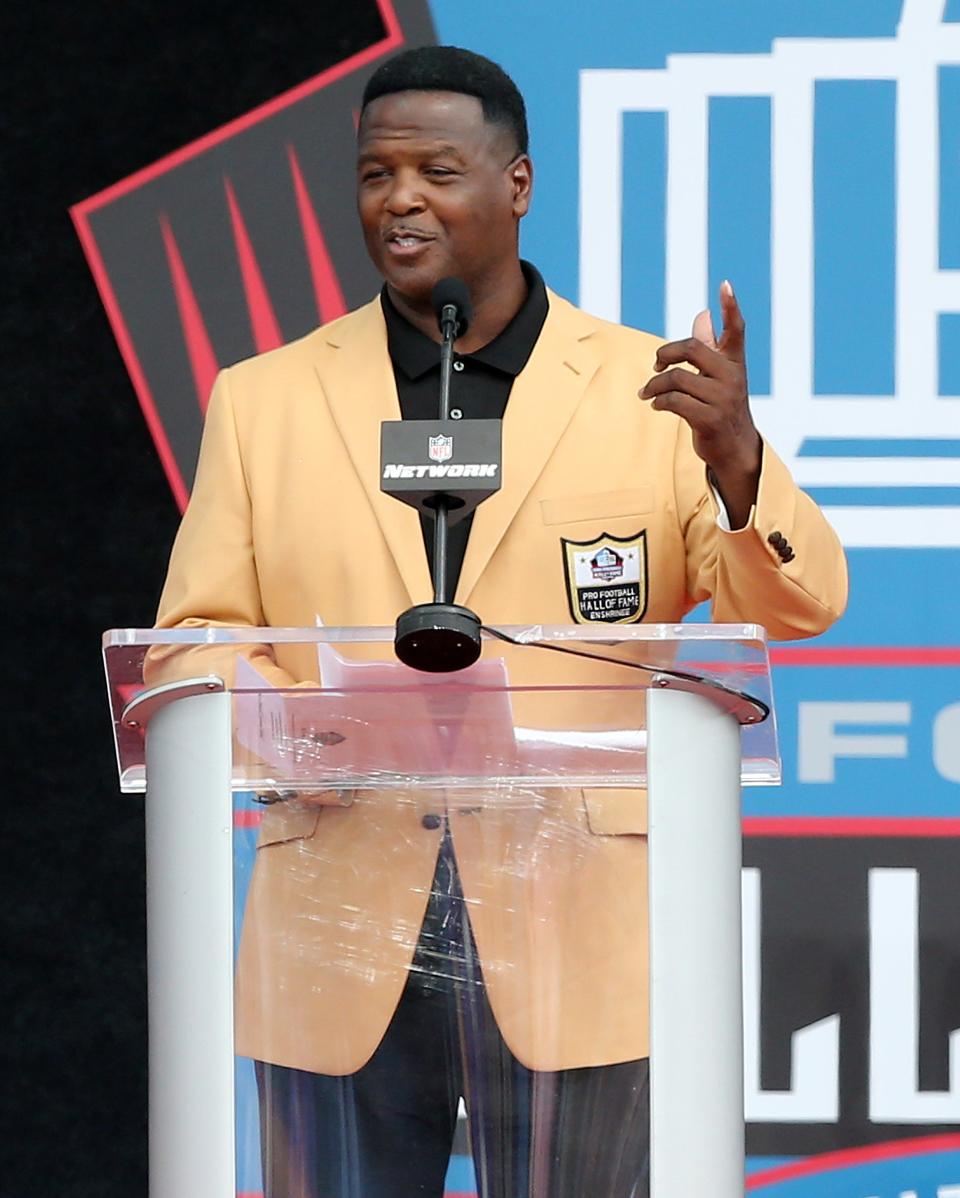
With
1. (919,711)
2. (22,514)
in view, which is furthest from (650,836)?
(22,514)

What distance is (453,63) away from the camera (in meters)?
2.43

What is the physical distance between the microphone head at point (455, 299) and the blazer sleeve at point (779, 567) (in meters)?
0.26

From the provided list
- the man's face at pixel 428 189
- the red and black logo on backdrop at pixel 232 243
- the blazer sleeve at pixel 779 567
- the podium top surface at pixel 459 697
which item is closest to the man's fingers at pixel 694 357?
the blazer sleeve at pixel 779 567

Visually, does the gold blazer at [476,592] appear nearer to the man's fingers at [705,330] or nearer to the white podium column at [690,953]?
the white podium column at [690,953]

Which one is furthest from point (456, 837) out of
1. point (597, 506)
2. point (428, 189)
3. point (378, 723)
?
point (428, 189)

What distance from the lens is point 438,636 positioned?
1.62 m

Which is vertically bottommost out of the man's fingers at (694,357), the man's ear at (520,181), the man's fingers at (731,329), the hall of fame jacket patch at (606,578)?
the hall of fame jacket patch at (606,578)

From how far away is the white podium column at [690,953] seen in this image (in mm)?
1634

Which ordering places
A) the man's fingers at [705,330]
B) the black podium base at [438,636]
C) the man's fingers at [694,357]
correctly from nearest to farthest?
1. the black podium base at [438,636]
2. the man's fingers at [694,357]
3. the man's fingers at [705,330]

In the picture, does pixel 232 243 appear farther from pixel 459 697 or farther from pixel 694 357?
pixel 459 697

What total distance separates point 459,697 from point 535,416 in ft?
2.32

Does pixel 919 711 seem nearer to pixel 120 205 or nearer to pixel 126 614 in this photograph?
pixel 126 614

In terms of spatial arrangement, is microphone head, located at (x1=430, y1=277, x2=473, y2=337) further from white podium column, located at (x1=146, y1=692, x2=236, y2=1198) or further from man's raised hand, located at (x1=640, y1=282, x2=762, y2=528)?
white podium column, located at (x1=146, y1=692, x2=236, y2=1198)

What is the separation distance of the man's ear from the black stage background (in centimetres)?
85
